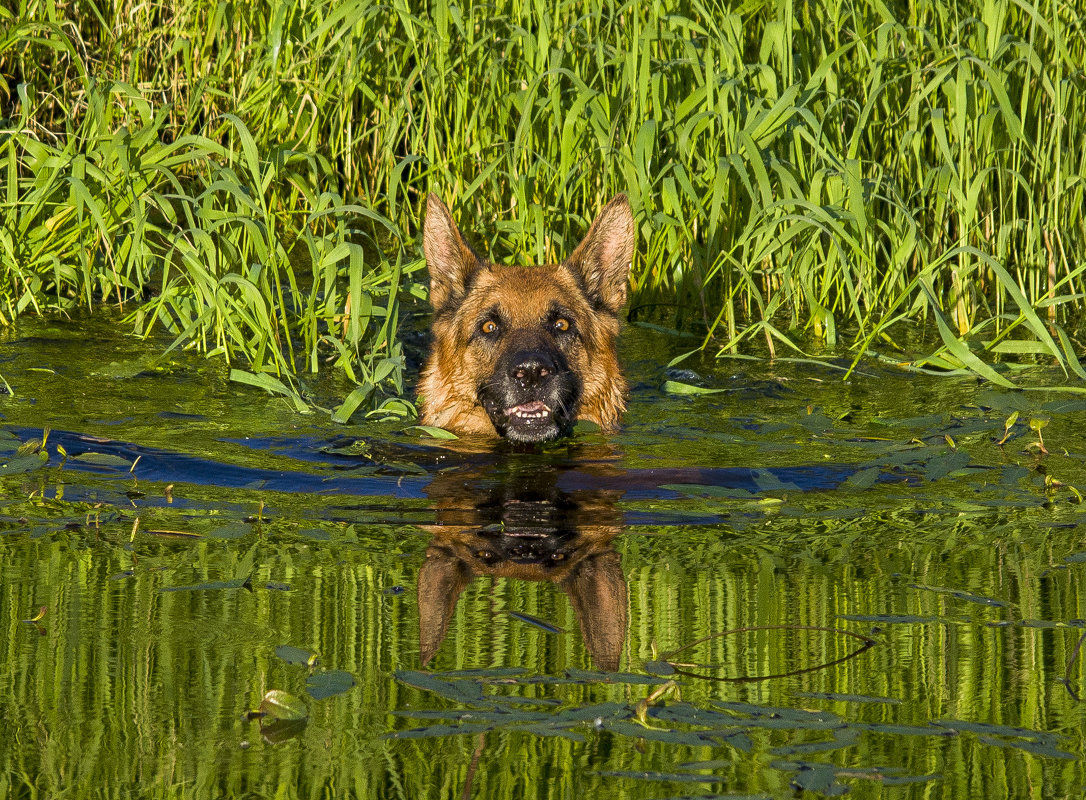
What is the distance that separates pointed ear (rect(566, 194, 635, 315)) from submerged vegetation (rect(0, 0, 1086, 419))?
1.83ft

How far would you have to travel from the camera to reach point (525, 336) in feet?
20.2

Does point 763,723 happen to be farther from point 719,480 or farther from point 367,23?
point 367,23

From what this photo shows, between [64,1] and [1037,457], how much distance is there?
22.7ft

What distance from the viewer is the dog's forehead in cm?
631

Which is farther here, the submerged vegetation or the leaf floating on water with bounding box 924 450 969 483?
the submerged vegetation

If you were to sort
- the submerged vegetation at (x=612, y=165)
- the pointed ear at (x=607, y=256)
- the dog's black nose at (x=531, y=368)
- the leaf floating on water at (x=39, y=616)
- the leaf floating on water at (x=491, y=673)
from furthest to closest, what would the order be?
the submerged vegetation at (x=612, y=165) < the pointed ear at (x=607, y=256) < the dog's black nose at (x=531, y=368) < the leaf floating on water at (x=39, y=616) < the leaf floating on water at (x=491, y=673)

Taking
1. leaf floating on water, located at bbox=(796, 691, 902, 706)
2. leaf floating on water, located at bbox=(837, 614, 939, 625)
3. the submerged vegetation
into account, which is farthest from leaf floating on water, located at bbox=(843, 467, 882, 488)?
leaf floating on water, located at bbox=(796, 691, 902, 706)

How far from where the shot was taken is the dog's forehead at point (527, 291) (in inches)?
249

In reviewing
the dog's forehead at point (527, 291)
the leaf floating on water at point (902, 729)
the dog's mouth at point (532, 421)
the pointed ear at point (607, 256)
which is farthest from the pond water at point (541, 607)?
the pointed ear at point (607, 256)

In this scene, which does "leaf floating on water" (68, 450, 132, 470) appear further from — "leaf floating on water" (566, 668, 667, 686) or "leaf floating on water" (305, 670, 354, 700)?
"leaf floating on water" (566, 668, 667, 686)

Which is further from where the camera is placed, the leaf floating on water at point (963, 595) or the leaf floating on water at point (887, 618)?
the leaf floating on water at point (963, 595)

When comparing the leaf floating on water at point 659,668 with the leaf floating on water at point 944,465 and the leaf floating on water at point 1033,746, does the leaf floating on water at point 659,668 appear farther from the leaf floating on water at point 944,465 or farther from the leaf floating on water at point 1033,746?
the leaf floating on water at point 944,465

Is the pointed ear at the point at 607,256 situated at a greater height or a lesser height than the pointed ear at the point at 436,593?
greater

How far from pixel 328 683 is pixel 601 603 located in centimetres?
89
